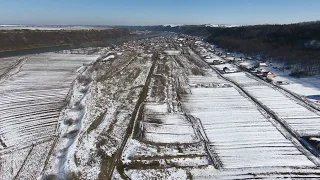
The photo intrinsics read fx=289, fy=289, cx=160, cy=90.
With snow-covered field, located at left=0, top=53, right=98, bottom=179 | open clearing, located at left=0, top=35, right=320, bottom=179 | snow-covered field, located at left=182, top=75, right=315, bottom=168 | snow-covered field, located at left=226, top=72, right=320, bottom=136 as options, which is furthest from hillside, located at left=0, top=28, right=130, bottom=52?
snow-covered field, located at left=226, top=72, right=320, bottom=136

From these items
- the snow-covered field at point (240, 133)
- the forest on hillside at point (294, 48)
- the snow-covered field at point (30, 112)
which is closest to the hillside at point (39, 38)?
the snow-covered field at point (30, 112)

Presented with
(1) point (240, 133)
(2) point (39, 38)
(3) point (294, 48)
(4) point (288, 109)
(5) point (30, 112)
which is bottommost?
(5) point (30, 112)

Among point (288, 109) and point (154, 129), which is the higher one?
point (288, 109)

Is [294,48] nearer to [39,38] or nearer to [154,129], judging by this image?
[154,129]

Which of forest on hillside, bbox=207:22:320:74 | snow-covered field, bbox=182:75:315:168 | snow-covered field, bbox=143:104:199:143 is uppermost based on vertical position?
forest on hillside, bbox=207:22:320:74

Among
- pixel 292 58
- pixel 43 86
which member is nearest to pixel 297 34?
pixel 292 58

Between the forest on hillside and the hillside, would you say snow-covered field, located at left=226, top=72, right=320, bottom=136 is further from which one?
the hillside

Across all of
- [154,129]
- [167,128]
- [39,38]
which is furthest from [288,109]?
[39,38]

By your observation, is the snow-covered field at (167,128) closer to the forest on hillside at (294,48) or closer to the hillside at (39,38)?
the forest on hillside at (294,48)

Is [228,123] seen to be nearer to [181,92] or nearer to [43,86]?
[181,92]
